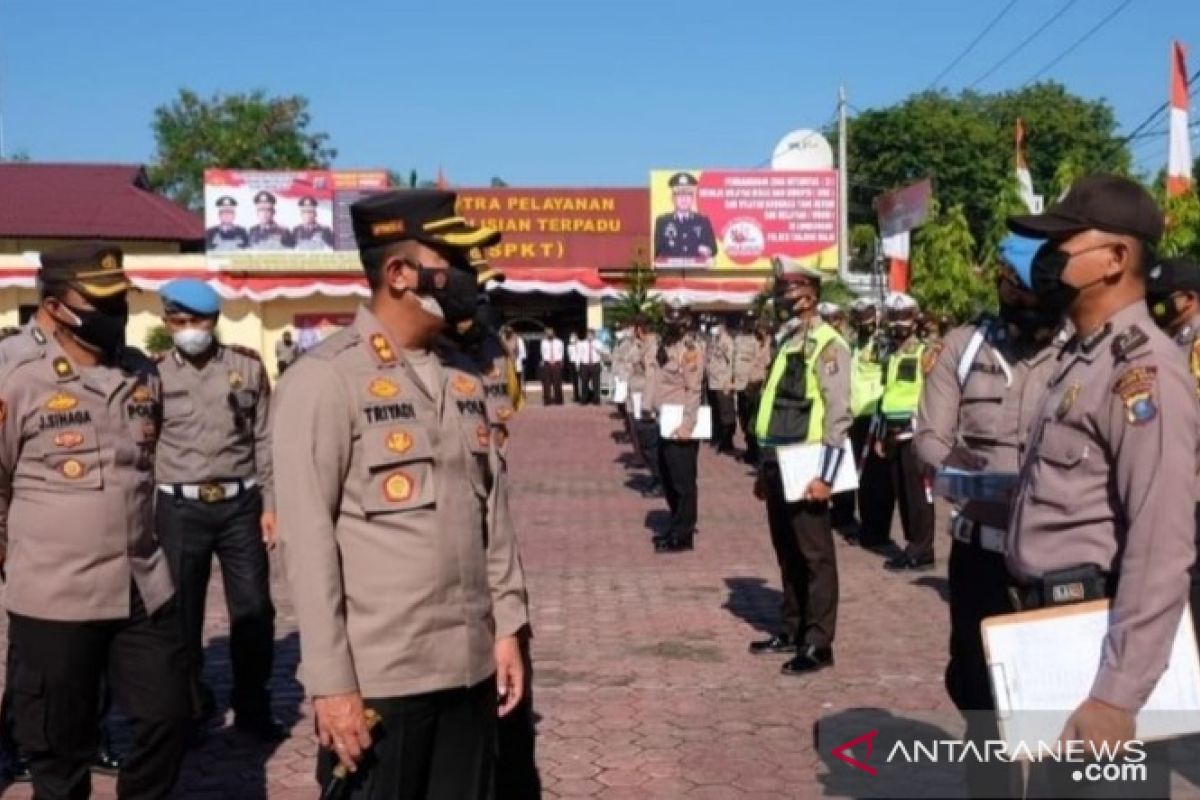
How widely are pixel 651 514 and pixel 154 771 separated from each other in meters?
9.84

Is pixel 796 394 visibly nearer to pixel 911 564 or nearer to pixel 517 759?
pixel 517 759

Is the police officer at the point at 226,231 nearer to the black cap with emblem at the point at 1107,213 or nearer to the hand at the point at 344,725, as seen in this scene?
the hand at the point at 344,725

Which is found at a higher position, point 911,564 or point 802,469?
point 802,469

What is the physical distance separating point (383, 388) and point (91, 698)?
67.5 inches

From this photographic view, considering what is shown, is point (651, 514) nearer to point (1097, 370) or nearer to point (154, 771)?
point (154, 771)

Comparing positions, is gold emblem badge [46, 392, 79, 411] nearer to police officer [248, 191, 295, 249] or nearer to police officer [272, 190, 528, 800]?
police officer [272, 190, 528, 800]

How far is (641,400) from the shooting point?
571 inches

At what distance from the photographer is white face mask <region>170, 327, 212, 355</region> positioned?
20.5 ft

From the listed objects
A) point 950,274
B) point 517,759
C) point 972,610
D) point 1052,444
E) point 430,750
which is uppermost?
point 950,274

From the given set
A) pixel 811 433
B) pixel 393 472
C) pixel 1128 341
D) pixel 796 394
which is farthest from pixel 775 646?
pixel 1128 341

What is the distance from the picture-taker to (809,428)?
736cm

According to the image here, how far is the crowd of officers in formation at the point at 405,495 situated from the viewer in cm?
317

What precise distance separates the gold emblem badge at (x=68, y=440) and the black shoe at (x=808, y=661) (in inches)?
162

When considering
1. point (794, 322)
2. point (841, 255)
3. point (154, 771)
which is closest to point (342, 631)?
point (154, 771)
